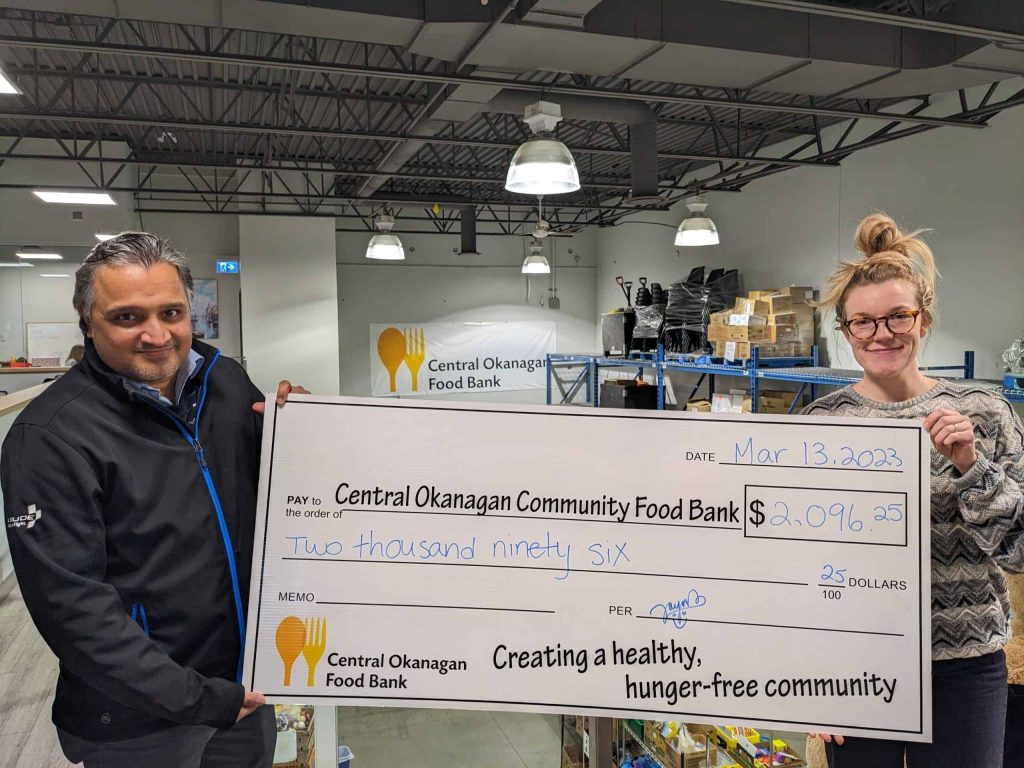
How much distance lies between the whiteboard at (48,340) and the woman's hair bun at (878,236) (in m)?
12.3

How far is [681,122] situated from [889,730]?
7613 mm

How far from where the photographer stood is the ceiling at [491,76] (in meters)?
4.19

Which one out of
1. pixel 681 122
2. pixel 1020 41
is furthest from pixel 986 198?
pixel 681 122

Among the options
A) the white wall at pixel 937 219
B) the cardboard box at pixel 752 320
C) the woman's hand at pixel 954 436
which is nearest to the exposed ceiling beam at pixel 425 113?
the woman's hand at pixel 954 436

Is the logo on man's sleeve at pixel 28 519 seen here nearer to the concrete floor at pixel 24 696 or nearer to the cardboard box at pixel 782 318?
the concrete floor at pixel 24 696

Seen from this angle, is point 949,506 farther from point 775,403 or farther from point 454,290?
point 454,290

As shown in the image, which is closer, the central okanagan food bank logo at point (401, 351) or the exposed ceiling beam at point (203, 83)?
the exposed ceiling beam at point (203, 83)

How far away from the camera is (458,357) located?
13609 mm

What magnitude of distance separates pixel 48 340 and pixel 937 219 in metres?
12.7

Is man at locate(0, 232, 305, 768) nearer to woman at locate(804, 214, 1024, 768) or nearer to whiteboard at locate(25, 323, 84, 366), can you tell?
woman at locate(804, 214, 1024, 768)

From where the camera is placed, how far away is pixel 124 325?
1340 millimetres

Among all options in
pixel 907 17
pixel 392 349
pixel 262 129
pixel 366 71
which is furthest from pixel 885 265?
pixel 392 349

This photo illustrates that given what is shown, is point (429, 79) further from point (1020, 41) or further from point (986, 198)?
point (986, 198)
